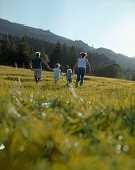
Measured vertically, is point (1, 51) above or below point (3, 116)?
above

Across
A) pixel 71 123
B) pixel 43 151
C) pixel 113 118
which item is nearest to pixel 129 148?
pixel 113 118

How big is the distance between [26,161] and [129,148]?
2.91ft

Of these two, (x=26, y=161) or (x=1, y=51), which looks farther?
(x=1, y=51)

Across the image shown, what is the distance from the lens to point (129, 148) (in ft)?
3.89

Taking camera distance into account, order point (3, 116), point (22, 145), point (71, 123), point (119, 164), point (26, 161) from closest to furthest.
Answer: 1. point (119, 164)
2. point (26, 161)
3. point (22, 145)
4. point (71, 123)
5. point (3, 116)

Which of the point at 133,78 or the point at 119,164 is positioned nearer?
the point at 119,164

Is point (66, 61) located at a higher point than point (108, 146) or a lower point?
higher

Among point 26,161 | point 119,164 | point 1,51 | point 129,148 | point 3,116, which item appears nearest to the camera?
point 119,164

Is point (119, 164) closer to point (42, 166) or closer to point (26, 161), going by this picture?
point (42, 166)

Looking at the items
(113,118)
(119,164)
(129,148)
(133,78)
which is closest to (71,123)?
(113,118)

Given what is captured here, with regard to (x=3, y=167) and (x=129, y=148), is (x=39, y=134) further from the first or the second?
(x=129, y=148)

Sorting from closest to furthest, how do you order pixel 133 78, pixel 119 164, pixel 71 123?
pixel 119 164 < pixel 71 123 < pixel 133 78

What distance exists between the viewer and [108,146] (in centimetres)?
103

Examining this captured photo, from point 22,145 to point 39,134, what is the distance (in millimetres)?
172
